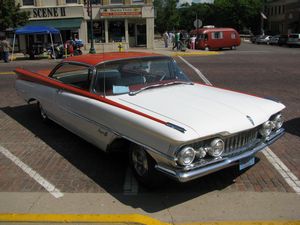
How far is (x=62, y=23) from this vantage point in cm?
3372

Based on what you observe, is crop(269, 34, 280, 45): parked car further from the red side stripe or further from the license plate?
the license plate

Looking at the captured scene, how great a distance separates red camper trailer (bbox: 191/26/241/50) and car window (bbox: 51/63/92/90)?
95.5 feet

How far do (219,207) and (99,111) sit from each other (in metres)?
1.93

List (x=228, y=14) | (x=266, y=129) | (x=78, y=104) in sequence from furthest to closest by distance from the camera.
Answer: (x=228, y=14) → (x=78, y=104) → (x=266, y=129)

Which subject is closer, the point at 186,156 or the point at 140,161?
the point at 186,156

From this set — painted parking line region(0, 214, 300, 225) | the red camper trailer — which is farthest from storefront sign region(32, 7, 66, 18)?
painted parking line region(0, 214, 300, 225)

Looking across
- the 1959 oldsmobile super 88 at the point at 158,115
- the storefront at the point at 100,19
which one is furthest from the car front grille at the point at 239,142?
the storefront at the point at 100,19

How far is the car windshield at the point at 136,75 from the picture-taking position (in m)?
5.39

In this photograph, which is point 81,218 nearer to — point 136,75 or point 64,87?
point 136,75

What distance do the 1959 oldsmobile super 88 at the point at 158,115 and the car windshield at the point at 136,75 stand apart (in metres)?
0.01

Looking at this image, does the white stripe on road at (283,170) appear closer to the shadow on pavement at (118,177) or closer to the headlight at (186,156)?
the shadow on pavement at (118,177)

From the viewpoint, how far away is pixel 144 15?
3466 cm

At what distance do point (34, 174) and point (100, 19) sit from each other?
31.2 meters

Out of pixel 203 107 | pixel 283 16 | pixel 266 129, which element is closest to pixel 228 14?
pixel 283 16
